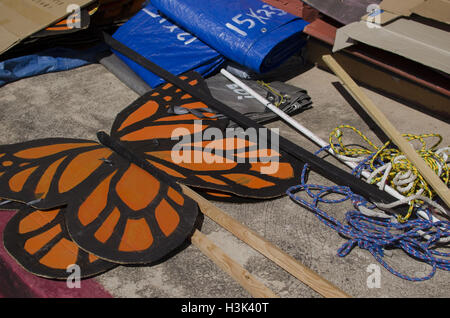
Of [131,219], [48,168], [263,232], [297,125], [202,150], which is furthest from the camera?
[297,125]

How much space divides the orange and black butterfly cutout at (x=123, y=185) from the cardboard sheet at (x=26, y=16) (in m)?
1.31

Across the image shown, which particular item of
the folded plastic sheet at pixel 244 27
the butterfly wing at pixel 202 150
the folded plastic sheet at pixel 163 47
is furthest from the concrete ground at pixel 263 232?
the folded plastic sheet at pixel 244 27

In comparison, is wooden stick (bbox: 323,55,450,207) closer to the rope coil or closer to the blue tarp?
the rope coil

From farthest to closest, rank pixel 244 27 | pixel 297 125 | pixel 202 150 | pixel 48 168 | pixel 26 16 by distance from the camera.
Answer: pixel 26 16 → pixel 244 27 → pixel 297 125 → pixel 202 150 → pixel 48 168

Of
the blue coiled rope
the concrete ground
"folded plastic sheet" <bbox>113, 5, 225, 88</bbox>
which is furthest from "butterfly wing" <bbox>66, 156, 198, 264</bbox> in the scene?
"folded plastic sheet" <bbox>113, 5, 225, 88</bbox>

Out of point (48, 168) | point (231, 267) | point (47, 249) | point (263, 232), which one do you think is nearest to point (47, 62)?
point (48, 168)

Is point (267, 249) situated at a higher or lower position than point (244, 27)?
lower

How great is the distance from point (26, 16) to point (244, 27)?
1972 mm

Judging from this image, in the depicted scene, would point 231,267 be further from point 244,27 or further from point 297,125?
point 244,27

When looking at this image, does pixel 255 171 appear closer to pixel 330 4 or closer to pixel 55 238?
pixel 55 238

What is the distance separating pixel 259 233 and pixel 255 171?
0.41 metres

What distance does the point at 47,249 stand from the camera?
1946 mm

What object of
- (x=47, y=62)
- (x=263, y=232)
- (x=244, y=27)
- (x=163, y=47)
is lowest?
(x=47, y=62)

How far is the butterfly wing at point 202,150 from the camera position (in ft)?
7.71
